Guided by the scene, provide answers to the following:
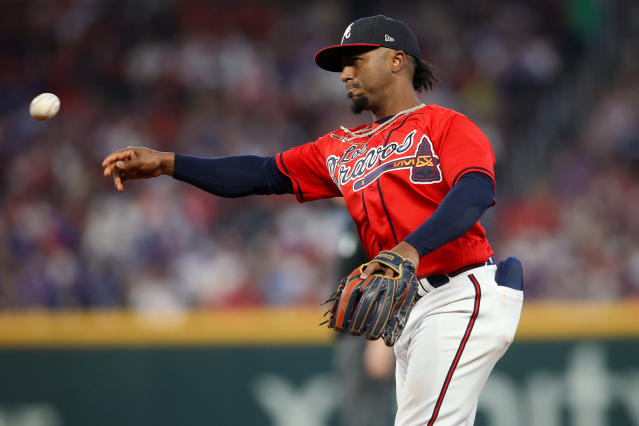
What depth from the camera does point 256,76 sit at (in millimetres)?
10258

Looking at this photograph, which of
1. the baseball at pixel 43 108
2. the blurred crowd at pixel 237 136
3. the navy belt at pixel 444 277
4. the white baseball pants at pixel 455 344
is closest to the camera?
Result: the white baseball pants at pixel 455 344

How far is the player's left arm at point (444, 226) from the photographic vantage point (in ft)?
8.38

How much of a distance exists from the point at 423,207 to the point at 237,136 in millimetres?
6696

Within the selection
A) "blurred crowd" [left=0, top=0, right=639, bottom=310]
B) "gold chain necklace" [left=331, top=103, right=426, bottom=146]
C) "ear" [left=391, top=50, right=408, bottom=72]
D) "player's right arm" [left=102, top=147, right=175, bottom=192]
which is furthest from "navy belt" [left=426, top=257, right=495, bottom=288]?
"blurred crowd" [left=0, top=0, right=639, bottom=310]

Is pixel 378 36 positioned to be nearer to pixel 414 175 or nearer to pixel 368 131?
pixel 368 131

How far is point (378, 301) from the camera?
2541 millimetres

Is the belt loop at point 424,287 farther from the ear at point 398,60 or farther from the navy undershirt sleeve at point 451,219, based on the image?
the ear at point 398,60

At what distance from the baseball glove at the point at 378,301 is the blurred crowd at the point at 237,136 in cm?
486

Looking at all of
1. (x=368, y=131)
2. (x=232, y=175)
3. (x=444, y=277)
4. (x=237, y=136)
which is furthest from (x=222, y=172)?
(x=237, y=136)

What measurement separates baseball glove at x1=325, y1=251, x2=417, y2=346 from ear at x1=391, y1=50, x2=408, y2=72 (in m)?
0.89

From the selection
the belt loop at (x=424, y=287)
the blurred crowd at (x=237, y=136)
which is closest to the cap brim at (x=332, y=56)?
the belt loop at (x=424, y=287)

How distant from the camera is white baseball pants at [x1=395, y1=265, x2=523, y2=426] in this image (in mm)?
2809

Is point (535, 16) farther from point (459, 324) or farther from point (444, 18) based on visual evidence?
point (459, 324)

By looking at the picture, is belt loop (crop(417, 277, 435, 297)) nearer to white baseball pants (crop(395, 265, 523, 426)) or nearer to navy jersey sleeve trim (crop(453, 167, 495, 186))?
white baseball pants (crop(395, 265, 523, 426))
